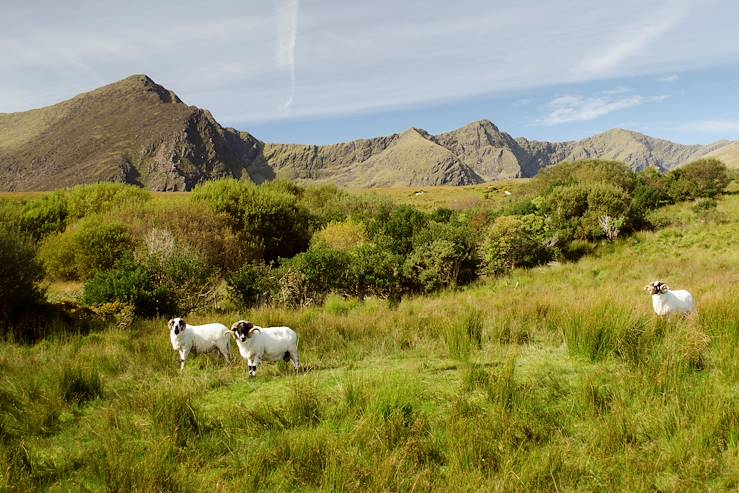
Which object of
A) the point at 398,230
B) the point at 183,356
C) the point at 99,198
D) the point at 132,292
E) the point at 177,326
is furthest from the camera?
the point at 99,198

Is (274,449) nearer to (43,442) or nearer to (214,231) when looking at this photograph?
(43,442)

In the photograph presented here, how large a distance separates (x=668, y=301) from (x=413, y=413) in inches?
214

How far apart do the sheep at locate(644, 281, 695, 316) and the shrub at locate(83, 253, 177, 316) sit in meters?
11.3

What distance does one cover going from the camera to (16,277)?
11141 millimetres

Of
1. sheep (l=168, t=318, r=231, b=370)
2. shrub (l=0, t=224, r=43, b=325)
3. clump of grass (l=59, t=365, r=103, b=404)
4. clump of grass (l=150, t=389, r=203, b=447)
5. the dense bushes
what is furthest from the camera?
the dense bushes

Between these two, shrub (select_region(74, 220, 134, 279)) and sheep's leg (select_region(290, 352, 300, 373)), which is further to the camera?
shrub (select_region(74, 220, 134, 279))

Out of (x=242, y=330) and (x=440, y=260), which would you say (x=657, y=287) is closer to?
(x=242, y=330)

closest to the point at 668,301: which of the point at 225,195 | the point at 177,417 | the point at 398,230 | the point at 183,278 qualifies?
the point at 177,417

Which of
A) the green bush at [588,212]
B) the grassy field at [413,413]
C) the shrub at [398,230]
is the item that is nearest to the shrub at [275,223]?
the shrub at [398,230]

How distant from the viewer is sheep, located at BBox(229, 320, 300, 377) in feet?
20.4

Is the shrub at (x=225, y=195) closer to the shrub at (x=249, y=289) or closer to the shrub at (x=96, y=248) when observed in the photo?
the shrub at (x=96, y=248)

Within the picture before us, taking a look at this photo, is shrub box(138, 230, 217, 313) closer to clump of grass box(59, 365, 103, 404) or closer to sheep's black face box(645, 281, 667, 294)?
clump of grass box(59, 365, 103, 404)

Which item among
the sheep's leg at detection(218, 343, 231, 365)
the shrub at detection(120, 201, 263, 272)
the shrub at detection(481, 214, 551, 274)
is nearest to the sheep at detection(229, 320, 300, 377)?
the sheep's leg at detection(218, 343, 231, 365)

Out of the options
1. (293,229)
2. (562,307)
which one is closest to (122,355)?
(562,307)
